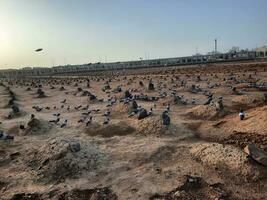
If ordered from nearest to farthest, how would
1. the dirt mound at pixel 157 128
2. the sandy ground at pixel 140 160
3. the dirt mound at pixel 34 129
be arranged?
the sandy ground at pixel 140 160
the dirt mound at pixel 157 128
the dirt mound at pixel 34 129

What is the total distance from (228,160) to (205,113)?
7.52 m

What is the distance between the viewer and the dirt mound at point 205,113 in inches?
706

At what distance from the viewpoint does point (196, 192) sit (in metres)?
9.69

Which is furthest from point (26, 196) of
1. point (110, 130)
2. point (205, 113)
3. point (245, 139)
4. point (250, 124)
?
point (205, 113)

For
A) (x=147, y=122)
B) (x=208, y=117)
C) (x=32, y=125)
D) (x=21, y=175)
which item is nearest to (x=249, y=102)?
(x=208, y=117)

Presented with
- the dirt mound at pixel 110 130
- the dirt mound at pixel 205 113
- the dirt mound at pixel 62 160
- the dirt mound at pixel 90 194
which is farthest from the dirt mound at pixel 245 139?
the dirt mound at pixel 90 194

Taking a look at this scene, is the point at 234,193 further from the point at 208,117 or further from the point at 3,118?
the point at 3,118

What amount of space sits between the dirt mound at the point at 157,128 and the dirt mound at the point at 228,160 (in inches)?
113

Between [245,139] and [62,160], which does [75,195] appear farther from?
[245,139]

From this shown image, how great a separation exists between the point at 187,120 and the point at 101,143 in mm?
5186

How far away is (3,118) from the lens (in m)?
22.3

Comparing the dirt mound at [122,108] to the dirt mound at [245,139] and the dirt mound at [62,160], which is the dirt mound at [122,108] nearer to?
the dirt mound at [62,160]

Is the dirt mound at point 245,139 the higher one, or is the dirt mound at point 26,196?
the dirt mound at point 245,139

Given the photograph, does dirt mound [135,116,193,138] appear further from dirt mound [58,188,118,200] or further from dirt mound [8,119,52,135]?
dirt mound [58,188,118,200]
